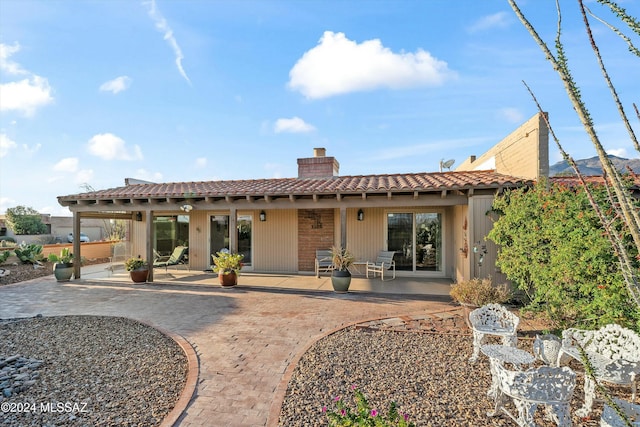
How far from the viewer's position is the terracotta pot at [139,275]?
9.73 m

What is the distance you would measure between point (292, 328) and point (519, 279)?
13.6 feet

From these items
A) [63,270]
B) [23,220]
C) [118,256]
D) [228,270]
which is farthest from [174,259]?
[23,220]

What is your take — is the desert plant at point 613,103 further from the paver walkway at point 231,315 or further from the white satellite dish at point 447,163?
the white satellite dish at point 447,163

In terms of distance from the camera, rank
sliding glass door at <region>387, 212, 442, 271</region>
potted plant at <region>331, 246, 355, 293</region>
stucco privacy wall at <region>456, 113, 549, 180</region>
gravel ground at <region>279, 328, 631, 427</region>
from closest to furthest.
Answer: gravel ground at <region>279, 328, 631, 427</region>, stucco privacy wall at <region>456, 113, 549, 180</region>, potted plant at <region>331, 246, 355, 293</region>, sliding glass door at <region>387, 212, 442, 271</region>

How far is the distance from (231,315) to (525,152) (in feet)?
25.3

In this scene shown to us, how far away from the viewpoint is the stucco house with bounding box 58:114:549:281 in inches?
301

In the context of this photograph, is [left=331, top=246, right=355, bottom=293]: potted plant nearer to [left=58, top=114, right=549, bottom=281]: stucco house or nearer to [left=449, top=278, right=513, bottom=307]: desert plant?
[left=58, top=114, right=549, bottom=281]: stucco house

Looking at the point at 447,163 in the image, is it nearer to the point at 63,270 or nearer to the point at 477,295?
the point at 477,295

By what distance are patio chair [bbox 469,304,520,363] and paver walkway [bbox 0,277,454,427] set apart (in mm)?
1997

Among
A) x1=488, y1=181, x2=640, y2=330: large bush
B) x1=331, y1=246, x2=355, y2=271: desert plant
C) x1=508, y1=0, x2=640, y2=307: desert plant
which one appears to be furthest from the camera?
x1=331, y1=246, x2=355, y2=271: desert plant

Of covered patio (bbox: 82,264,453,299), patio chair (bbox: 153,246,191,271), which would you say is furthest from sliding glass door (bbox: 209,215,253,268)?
patio chair (bbox: 153,246,191,271)

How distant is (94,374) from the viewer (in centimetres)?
411

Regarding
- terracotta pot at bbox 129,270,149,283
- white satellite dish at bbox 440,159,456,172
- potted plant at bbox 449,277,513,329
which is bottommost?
terracotta pot at bbox 129,270,149,283

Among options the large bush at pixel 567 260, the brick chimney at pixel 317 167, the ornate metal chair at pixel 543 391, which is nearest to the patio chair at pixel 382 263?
the brick chimney at pixel 317 167
